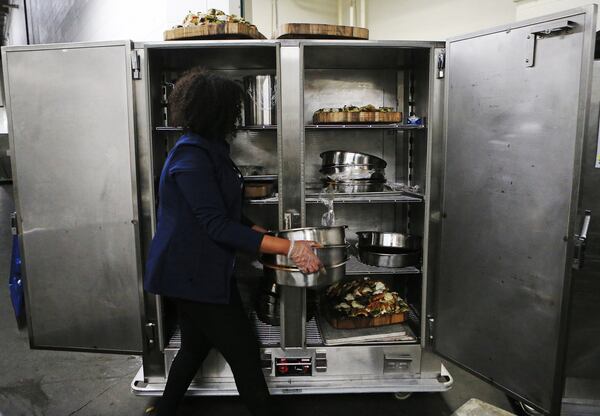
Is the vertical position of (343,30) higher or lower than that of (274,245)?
higher

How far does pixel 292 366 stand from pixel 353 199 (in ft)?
3.27

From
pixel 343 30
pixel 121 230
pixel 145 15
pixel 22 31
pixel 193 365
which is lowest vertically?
pixel 193 365

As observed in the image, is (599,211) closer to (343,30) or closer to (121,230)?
(343,30)

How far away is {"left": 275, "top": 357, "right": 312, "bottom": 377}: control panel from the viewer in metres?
2.28

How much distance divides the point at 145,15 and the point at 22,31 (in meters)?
3.05

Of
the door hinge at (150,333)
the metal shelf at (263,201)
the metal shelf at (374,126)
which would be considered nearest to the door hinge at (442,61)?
the metal shelf at (374,126)

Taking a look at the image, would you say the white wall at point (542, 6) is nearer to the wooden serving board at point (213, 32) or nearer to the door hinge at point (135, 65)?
the wooden serving board at point (213, 32)

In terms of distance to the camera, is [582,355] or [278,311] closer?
[582,355]

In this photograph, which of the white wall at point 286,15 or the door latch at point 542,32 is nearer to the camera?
the door latch at point 542,32

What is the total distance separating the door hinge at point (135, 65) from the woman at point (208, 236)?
45 cm

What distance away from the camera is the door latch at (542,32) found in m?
1.59

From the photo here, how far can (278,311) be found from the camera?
250 cm

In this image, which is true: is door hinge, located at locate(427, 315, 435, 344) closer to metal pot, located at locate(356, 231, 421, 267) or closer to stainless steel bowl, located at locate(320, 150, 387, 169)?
metal pot, located at locate(356, 231, 421, 267)

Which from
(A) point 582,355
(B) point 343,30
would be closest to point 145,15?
(B) point 343,30
